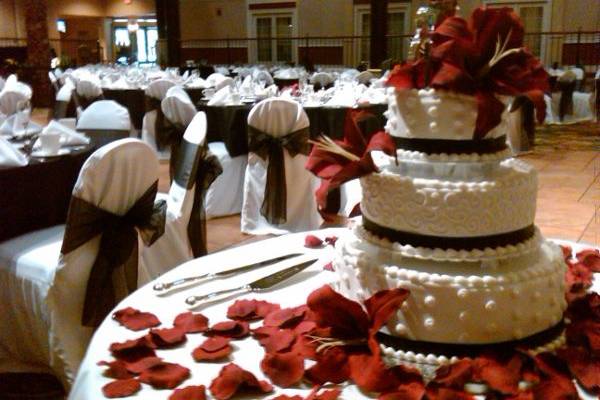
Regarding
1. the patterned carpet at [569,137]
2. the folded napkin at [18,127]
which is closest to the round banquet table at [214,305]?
the folded napkin at [18,127]

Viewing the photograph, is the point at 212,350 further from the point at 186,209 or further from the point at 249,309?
the point at 186,209

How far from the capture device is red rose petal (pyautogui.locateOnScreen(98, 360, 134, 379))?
1.09 meters

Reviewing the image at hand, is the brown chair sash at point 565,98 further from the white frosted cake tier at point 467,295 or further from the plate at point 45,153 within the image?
the white frosted cake tier at point 467,295

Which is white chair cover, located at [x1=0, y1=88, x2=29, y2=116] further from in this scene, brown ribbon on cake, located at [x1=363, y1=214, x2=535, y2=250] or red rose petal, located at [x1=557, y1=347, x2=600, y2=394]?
red rose petal, located at [x1=557, y1=347, x2=600, y2=394]

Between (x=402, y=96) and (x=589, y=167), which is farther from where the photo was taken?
(x=589, y=167)

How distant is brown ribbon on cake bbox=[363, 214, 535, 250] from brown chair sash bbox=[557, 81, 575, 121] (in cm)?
1029

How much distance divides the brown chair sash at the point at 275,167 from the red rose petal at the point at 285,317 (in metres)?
3.26

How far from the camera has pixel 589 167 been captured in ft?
23.3

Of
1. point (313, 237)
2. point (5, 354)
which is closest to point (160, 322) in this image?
point (313, 237)

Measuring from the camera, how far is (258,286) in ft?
4.75

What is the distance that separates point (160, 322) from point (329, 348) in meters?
0.34

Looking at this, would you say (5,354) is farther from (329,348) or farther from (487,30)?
(487,30)

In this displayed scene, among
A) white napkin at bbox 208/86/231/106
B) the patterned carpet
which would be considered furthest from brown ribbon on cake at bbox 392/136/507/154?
the patterned carpet

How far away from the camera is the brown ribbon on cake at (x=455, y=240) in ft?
3.63
